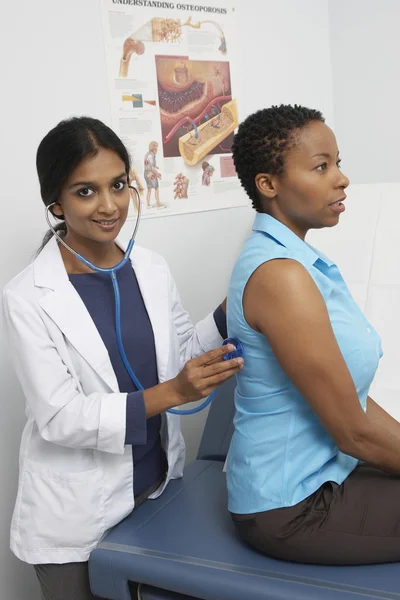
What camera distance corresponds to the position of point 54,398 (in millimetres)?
1332

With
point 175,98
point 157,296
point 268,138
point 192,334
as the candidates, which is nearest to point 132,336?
point 157,296

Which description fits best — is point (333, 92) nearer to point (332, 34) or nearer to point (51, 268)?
point (332, 34)

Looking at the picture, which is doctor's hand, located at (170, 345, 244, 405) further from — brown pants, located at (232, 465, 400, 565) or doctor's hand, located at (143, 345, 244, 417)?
brown pants, located at (232, 465, 400, 565)

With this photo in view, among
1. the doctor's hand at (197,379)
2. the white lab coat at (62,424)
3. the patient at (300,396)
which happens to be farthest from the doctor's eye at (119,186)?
the doctor's hand at (197,379)

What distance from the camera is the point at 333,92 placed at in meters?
2.74

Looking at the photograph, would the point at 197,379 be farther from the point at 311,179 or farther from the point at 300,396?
the point at 311,179

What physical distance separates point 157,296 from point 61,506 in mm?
501

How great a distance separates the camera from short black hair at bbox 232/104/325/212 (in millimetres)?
1262

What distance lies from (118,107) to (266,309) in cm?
99

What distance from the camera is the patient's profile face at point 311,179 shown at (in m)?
1.26

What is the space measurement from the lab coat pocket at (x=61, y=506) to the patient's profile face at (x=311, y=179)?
67 cm

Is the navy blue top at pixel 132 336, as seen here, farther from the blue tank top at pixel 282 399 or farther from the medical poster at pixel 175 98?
the medical poster at pixel 175 98

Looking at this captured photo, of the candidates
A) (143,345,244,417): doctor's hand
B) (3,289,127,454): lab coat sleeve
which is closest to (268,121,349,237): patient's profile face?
(143,345,244,417): doctor's hand

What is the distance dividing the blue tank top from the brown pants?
0.09 feet
